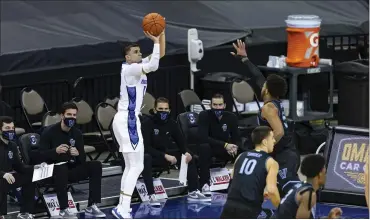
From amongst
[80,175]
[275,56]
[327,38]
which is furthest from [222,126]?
[327,38]

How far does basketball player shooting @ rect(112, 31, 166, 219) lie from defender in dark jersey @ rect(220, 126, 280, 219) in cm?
299

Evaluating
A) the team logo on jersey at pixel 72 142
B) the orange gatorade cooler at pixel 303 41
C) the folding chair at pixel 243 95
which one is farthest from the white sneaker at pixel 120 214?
the orange gatorade cooler at pixel 303 41

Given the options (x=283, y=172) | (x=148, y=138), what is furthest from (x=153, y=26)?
(x=283, y=172)

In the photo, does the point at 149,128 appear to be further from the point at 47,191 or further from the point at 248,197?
the point at 248,197

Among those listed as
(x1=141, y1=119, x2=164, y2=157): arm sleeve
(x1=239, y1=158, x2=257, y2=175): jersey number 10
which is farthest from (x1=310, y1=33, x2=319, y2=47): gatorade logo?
(x1=239, y1=158, x2=257, y2=175): jersey number 10

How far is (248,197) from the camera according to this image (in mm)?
12461

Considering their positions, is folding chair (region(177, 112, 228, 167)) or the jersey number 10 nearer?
the jersey number 10

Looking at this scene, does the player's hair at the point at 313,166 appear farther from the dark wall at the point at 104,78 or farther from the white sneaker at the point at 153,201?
the dark wall at the point at 104,78

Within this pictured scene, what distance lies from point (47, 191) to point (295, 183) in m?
4.81

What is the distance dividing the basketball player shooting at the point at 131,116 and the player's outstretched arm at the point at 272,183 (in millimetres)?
3249

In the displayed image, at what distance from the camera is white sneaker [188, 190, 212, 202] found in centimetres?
1684

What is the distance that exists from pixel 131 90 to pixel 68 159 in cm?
125

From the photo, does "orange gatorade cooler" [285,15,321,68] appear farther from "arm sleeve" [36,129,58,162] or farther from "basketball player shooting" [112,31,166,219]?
"arm sleeve" [36,129,58,162]

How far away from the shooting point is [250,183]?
1244cm
